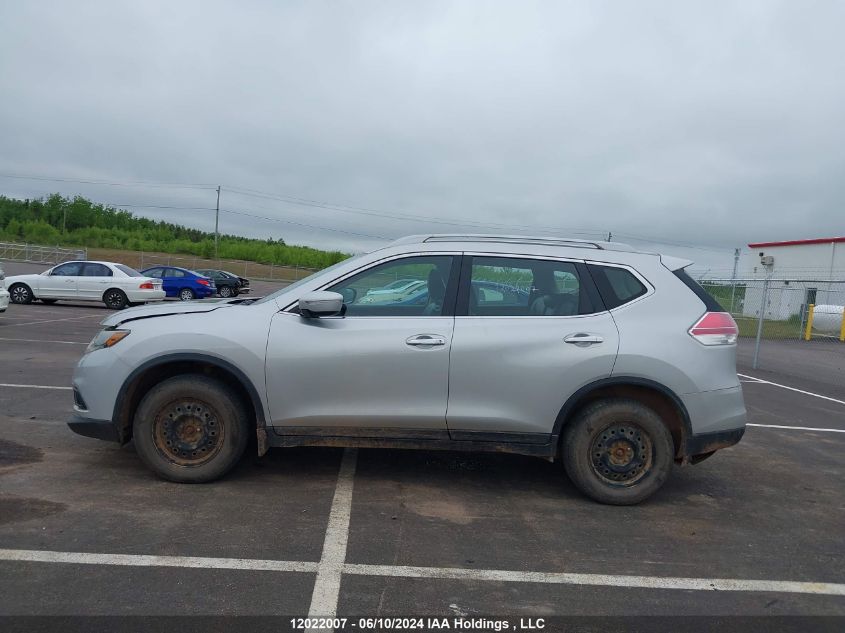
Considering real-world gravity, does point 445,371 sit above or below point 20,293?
above

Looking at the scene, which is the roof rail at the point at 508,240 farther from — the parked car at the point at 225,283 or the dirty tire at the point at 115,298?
the parked car at the point at 225,283

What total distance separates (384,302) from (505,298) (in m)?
0.88

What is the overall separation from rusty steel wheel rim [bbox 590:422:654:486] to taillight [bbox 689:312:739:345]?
784 mm

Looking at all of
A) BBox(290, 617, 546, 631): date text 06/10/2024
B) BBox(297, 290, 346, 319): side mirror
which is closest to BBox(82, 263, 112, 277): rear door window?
BBox(297, 290, 346, 319): side mirror

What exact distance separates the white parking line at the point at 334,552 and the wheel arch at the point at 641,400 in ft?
5.12

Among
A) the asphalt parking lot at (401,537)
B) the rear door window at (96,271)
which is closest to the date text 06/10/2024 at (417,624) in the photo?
the asphalt parking lot at (401,537)

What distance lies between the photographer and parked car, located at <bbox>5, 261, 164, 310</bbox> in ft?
70.3

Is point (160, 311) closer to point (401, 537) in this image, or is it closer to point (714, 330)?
point (401, 537)

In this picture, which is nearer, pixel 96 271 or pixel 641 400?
pixel 641 400

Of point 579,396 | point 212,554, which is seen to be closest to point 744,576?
point 579,396

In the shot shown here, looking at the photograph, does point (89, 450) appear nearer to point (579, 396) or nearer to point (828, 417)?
point (579, 396)

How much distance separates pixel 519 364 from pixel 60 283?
20.6 meters

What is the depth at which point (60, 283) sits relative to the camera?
21516 millimetres

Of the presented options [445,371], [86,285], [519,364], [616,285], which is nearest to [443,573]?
[445,371]
